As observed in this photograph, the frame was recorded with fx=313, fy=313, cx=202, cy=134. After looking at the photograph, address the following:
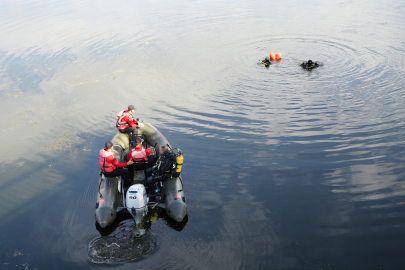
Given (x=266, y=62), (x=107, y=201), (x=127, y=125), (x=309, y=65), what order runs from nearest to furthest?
(x=107, y=201), (x=127, y=125), (x=309, y=65), (x=266, y=62)

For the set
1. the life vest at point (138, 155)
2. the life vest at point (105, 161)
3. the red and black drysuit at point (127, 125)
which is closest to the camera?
the life vest at point (105, 161)

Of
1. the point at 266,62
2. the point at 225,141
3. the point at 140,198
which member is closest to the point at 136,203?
the point at 140,198

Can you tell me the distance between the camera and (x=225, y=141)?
30.9 ft

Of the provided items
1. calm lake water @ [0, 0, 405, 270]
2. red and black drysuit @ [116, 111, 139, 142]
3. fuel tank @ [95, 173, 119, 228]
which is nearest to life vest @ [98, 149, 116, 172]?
fuel tank @ [95, 173, 119, 228]

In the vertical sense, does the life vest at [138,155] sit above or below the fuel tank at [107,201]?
above

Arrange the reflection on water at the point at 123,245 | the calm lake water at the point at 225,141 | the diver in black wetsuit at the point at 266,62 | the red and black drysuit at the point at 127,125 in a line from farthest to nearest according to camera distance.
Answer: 1. the diver in black wetsuit at the point at 266,62
2. the red and black drysuit at the point at 127,125
3. the calm lake water at the point at 225,141
4. the reflection on water at the point at 123,245

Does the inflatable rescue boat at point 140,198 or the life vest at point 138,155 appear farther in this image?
the life vest at point 138,155

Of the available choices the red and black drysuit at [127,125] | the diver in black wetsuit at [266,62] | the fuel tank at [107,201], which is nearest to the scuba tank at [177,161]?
the fuel tank at [107,201]

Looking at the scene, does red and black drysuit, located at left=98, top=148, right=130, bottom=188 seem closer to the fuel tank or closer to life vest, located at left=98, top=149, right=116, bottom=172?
life vest, located at left=98, top=149, right=116, bottom=172

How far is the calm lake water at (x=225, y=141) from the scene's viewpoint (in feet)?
19.1

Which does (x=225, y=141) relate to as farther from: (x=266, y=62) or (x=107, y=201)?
(x=266, y=62)

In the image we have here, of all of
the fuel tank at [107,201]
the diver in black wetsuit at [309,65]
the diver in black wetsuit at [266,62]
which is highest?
the diver in black wetsuit at [266,62]

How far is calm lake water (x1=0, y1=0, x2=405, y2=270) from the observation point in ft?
19.1

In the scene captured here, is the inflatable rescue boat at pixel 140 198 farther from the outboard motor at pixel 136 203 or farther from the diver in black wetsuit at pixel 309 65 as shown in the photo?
the diver in black wetsuit at pixel 309 65
